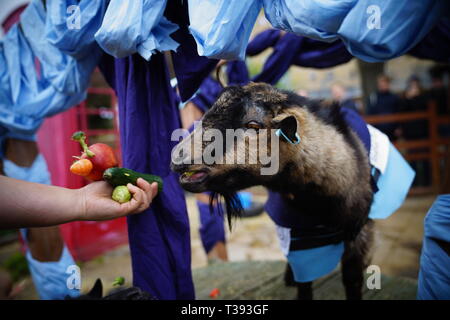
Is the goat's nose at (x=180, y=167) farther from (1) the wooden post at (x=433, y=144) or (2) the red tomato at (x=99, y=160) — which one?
(1) the wooden post at (x=433, y=144)

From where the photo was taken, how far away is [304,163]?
1.83m

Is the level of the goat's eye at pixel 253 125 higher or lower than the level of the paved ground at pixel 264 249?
higher

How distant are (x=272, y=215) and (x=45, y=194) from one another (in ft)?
5.34

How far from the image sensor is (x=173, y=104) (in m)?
1.98

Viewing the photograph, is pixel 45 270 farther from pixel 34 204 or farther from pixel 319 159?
pixel 319 159

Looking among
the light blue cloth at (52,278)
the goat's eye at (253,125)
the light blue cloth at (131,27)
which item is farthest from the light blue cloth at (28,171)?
the goat's eye at (253,125)


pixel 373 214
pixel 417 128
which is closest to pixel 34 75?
pixel 373 214

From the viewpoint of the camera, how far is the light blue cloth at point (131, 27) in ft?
4.89

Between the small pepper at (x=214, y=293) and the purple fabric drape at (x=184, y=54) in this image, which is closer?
the purple fabric drape at (x=184, y=54)

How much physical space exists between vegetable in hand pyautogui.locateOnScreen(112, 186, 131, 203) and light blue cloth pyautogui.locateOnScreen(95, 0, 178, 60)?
706 mm

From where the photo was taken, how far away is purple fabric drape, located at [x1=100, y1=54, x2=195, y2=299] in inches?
72.1

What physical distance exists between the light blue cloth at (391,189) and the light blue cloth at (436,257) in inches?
26.6
